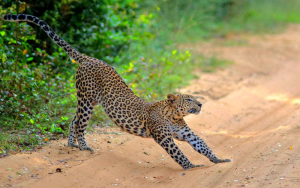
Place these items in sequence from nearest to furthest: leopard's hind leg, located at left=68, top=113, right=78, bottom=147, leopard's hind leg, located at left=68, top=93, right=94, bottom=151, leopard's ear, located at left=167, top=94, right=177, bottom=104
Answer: leopard's ear, located at left=167, top=94, right=177, bottom=104
leopard's hind leg, located at left=68, top=93, right=94, bottom=151
leopard's hind leg, located at left=68, top=113, right=78, bottom=147

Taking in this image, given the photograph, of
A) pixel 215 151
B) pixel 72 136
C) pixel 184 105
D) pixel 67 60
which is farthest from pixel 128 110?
pixel 67 60

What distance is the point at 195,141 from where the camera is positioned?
21.5 ft

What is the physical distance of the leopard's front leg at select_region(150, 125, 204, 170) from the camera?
6160mm

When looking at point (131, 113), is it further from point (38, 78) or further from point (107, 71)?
point (38, 78)

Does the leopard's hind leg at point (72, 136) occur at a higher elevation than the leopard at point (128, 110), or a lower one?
lower

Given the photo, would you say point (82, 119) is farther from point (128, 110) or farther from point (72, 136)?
point (128, 110)

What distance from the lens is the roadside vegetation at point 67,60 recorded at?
7.21m

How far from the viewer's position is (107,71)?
6965mm

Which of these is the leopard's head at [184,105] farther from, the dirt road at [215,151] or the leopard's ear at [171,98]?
the dirt road at [215,151]

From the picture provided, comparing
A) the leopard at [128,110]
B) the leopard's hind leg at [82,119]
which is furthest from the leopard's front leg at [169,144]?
the leopard's hind leg at [82,119]

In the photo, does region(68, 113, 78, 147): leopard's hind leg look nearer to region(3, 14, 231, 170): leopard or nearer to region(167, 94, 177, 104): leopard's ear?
region(3, 14, 231, 170): leopard

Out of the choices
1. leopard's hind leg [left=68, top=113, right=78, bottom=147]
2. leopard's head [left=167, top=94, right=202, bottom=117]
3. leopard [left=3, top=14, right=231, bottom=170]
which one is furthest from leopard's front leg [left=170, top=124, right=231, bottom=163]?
leopard's hind leg [left=68, top=113, right=78, bottom=147]

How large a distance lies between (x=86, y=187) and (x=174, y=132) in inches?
75.4

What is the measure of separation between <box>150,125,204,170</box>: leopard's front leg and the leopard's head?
0.40 m
